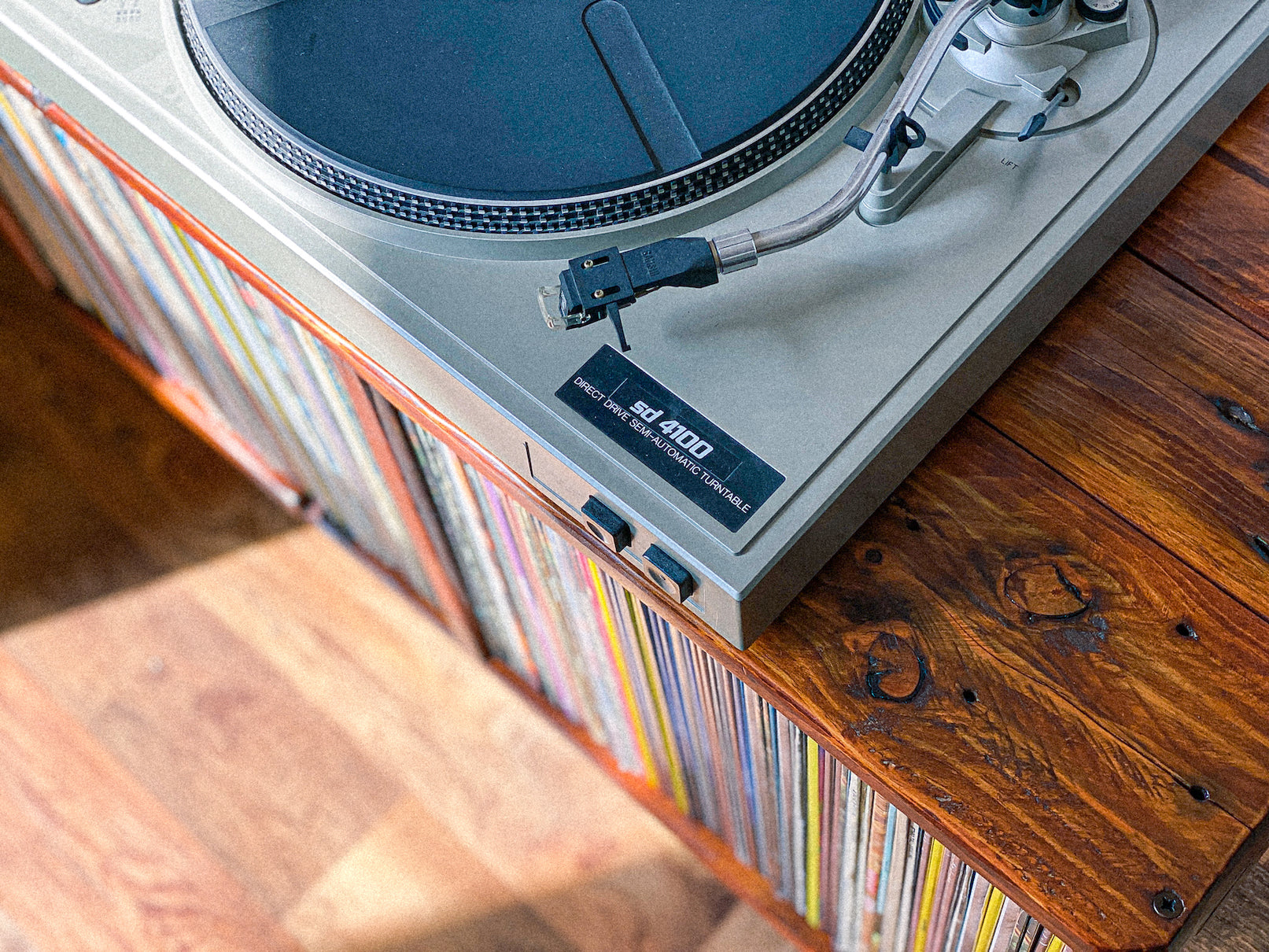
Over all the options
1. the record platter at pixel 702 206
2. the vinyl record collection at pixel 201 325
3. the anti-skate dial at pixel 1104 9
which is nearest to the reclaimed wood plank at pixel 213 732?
the vinyl record collection at pixel 201 325

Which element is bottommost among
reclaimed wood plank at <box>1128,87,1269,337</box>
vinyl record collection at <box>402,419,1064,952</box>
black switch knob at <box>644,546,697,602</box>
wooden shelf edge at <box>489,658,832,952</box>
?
wooden shelf edge at <box>489,658,832,952</box>

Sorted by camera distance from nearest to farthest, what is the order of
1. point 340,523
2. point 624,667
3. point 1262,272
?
point 1262,272, point 624,667, point 340,523

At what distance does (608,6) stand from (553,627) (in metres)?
0.52

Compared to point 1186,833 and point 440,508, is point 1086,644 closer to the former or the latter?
point 1186,833

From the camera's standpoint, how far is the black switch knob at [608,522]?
2.22ft

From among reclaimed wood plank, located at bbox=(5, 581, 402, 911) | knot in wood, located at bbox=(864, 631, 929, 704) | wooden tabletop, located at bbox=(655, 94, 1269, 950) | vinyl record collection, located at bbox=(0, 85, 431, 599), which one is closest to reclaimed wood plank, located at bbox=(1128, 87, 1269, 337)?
wooden tabletop, located at bbox=(655, 94, 1269, 950)

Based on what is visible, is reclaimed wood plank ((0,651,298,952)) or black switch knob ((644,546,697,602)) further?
reclaimed wood plank ((0,651,298,952))

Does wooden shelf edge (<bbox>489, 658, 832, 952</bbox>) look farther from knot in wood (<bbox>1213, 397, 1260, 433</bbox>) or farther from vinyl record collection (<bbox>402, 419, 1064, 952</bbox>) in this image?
knot in wood (<bbox>1213, 397, 1260, 433</bbox>)

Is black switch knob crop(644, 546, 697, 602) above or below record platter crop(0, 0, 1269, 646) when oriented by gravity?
below

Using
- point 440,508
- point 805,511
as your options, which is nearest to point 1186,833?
point 805,511

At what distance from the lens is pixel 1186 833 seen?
2.12 feet

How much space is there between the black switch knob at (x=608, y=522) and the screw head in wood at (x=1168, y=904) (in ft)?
0.99

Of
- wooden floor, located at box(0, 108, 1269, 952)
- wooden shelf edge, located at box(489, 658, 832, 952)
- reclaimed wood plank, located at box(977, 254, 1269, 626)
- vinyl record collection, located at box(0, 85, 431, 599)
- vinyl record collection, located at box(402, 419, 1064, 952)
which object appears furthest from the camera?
wooden floor, located at box(0, 108, 1269, 952)

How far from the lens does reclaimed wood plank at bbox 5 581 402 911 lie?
1.34m
